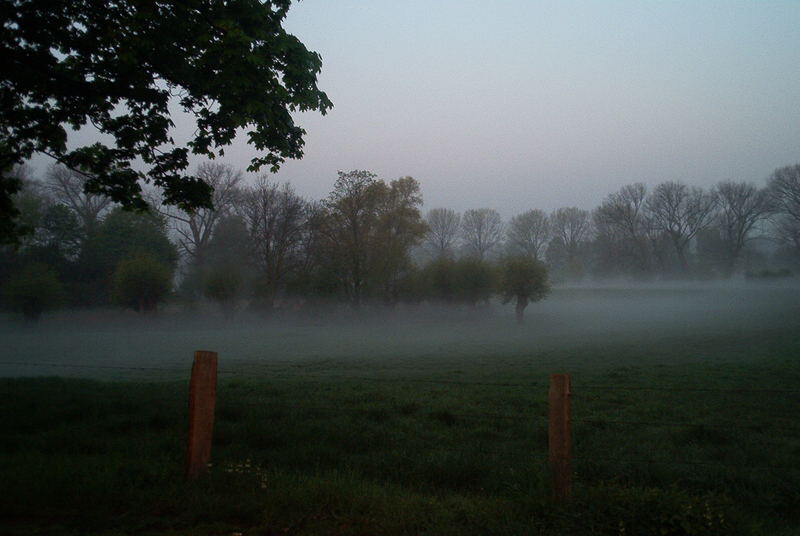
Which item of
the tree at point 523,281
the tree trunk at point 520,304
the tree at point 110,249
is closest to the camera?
the tree at point 110,249

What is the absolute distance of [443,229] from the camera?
93.5 meters

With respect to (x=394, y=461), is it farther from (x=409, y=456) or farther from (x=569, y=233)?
(x=569, y=233)

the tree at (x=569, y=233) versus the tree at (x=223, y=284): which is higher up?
the tree at (x=569, y=233)

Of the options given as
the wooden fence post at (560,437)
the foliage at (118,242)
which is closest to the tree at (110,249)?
the foliage at (118,242)

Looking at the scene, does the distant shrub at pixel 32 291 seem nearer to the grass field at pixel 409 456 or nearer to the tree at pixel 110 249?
the tree at pixel 110 249

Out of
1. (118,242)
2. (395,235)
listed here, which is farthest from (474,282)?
(118,242)

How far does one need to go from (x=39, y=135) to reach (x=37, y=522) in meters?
8.40

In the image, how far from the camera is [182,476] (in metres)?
6.16

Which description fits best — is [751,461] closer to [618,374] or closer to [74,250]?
[618,374]

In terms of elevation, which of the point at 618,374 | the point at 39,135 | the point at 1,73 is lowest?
the point at 618,374

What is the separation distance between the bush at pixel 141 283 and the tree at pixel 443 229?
1715 inches

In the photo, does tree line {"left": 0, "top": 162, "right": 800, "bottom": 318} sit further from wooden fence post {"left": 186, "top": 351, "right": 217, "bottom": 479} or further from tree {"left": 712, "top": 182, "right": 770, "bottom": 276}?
wooden fence post {"left": 186, "top": 351, "right": 217, "bottom": 479}

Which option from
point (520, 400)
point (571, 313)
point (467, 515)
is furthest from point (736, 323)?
point (467, 515)

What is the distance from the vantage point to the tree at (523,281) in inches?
2557
